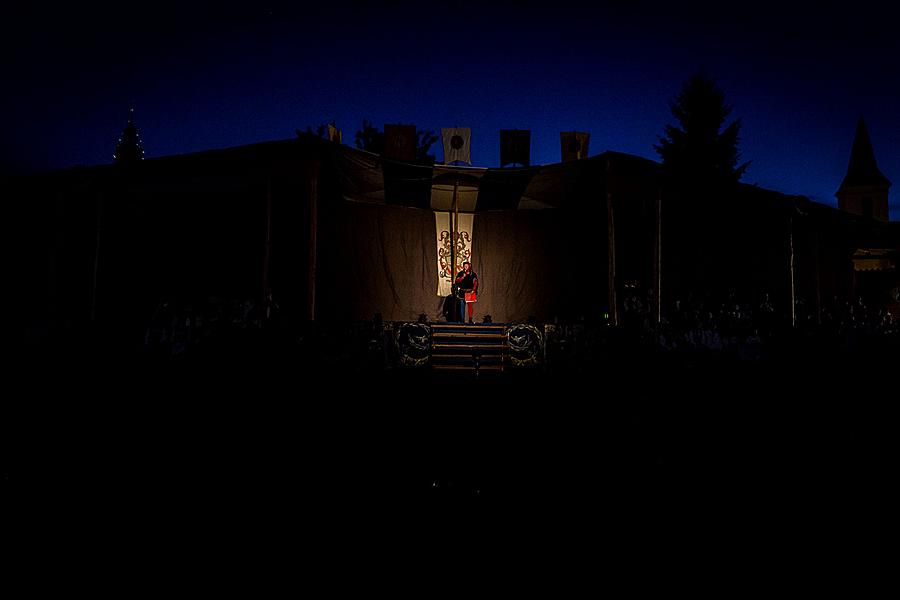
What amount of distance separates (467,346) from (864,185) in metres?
33.0

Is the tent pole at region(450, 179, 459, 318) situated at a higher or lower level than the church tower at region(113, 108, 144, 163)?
lower

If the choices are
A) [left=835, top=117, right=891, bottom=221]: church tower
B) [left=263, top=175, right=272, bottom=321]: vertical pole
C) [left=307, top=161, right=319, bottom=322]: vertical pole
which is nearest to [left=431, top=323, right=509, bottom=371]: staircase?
[left=307, top=161, right=319, bottom=322]: vertical pole

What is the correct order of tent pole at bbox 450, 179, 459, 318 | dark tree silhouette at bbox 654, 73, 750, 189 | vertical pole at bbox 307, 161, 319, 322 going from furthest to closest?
dark tree silhouette at bbox 654, 73, 750, 189
tent pole at bbox 450, 179, 459, 318
vertical pole at bbox 307, 161, 319, 322

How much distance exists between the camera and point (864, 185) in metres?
A: 29.6

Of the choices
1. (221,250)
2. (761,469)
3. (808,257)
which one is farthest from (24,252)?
(808,257)

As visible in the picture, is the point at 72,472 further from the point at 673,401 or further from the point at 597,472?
the point at 673,401

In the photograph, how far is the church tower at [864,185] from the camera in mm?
29500

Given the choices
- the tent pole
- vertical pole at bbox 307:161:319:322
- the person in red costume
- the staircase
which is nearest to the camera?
vertical pole at bbox 307:161:319:322

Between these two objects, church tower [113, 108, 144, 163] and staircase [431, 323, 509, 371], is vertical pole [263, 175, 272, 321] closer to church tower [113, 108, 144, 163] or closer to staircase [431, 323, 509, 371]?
staircase [431, 323, 509, 371]

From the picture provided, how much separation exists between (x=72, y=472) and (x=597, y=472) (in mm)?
3052

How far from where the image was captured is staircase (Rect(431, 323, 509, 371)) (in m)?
7.44

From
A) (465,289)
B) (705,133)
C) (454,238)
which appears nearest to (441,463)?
(465,289)

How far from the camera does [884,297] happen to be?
49.8 ft

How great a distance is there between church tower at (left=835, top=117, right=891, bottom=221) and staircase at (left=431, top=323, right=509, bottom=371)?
31.4 meters
